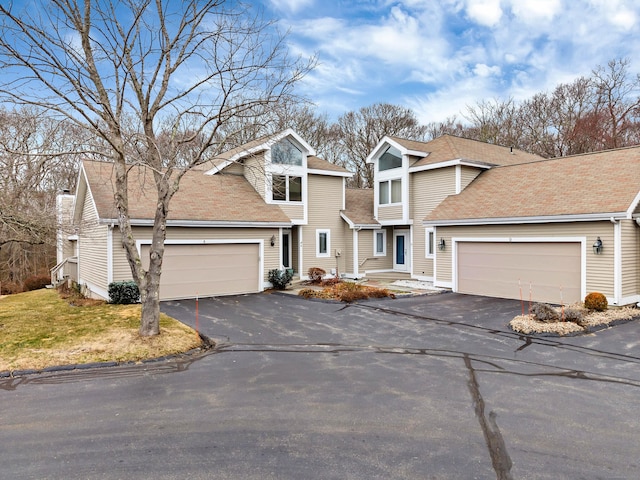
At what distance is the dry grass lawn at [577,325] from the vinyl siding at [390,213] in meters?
9.89

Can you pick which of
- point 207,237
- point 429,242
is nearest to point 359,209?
point 429,242

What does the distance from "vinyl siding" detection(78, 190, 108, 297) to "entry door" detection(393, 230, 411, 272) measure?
14.0 meters

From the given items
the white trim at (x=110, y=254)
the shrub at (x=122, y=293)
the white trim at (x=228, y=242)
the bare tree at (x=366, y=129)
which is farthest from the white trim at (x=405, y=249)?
the bare tree at (x=366, y=129)

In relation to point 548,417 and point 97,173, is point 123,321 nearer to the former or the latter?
point 97,173

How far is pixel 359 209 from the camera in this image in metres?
22.3

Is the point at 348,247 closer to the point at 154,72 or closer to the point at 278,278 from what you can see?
the point at 278,278

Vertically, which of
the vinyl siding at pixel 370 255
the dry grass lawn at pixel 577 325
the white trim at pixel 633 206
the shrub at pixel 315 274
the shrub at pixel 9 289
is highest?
the white trim at pixel 633 206

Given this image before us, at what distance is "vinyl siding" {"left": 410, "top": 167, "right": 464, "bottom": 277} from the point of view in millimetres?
18750

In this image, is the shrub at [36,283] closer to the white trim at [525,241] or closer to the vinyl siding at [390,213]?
the vinyl siding at [390,213]

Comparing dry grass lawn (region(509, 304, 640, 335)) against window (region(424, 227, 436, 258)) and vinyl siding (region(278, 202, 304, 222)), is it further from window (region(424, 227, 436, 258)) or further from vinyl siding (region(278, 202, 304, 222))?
vinyl siding (region(278, 202, 304, 222))

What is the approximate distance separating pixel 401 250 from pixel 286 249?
6.26 m

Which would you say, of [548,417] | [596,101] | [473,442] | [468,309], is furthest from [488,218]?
[596,101]

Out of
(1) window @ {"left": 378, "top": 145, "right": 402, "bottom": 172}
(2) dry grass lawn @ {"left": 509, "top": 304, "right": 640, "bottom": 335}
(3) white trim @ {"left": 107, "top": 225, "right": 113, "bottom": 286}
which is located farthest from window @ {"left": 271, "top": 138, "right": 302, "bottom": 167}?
(2) dry grass lawn @ {"left": 509, "top": 304, "right": 640, "bottom": 335}

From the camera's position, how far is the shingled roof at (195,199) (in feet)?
47.7
